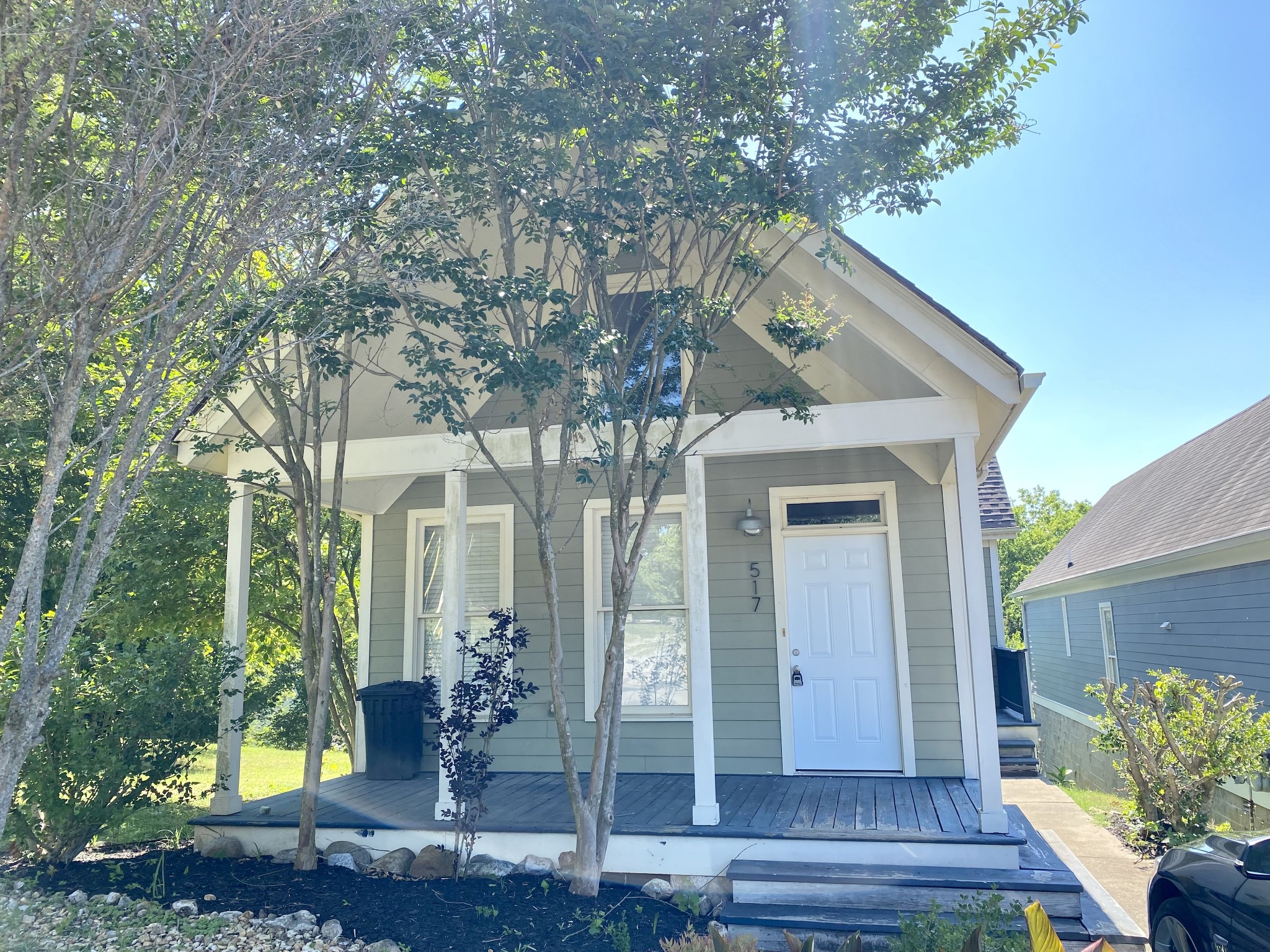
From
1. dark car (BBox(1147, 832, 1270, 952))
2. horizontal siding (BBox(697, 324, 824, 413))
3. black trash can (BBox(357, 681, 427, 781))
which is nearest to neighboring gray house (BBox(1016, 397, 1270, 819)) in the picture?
horizontal siding (BBox(697, 324, 824, 413))

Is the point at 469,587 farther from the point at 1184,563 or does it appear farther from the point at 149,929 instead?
the point at 1184,563

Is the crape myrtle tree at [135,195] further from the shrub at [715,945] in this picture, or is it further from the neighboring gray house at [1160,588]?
the neighboring gray house at [1160,588]

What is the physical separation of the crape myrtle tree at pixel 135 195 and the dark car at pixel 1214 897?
4.52 metres

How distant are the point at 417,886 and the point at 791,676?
354 cm

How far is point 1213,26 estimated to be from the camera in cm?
813

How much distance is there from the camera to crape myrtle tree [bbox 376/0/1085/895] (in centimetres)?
466

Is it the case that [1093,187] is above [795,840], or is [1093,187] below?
above

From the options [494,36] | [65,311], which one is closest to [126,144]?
[65,311]

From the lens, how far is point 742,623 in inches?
293

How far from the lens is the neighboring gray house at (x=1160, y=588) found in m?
8.52

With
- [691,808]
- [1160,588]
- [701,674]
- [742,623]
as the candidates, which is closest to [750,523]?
[742,623]

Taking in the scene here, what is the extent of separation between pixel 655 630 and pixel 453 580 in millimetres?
2207

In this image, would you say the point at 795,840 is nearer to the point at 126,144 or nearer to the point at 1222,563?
the point at 126,144

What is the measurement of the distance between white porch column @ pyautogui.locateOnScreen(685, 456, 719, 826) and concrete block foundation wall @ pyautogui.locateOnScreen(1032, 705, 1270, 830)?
5.89 m
